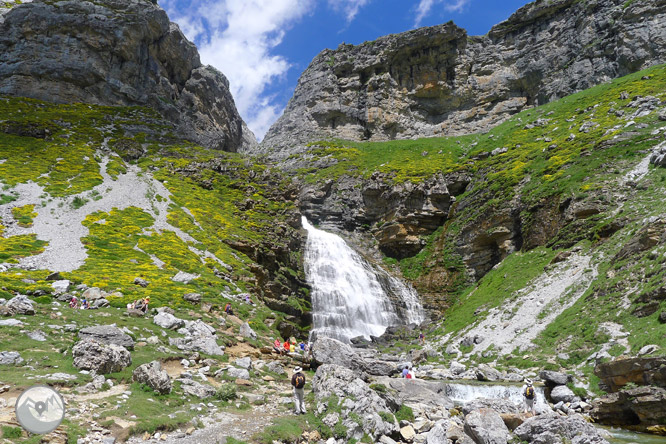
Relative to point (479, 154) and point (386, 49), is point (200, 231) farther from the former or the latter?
point (386, 49)

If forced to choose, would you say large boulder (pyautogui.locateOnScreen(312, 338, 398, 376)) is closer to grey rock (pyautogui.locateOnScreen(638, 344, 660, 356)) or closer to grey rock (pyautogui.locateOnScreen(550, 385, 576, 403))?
grey rock (pyautogui.locateOnScreen(550, 385, 576, 403))

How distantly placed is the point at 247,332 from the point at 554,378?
1928cm

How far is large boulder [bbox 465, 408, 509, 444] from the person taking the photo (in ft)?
47.3

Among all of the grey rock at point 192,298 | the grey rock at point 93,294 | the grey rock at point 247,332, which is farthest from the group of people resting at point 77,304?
the grey rock at point 247,332

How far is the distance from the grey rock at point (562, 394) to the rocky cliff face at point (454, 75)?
82174 millimetres

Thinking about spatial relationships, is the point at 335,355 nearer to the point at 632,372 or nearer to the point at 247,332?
the point at 247,332

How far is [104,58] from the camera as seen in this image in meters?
92.9

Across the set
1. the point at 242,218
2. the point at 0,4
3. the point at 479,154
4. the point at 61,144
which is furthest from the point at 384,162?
the point at 0,4

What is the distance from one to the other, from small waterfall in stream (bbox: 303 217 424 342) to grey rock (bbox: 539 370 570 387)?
982 inches

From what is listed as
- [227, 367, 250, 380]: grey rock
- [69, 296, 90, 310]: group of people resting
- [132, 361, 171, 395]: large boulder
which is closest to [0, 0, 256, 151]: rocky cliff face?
[69, 296, 90, 310]: group of people resting

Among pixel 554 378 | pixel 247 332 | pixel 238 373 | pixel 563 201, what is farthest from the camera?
pixel 563 201

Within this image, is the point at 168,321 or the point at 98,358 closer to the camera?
the point at 98,358

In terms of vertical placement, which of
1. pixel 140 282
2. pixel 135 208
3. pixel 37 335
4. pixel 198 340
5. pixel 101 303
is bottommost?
pixel 198 340

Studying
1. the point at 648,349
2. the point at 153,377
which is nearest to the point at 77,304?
the point at 153,377
